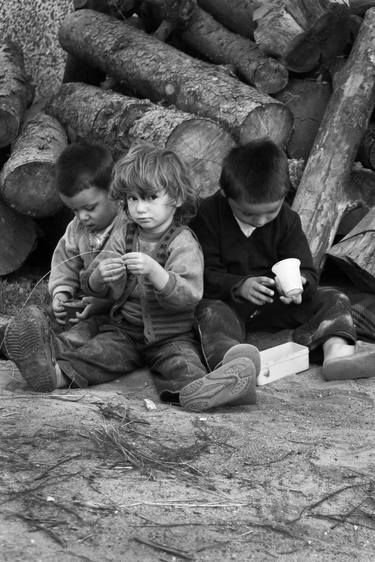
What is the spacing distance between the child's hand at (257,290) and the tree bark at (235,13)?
2.67 meters

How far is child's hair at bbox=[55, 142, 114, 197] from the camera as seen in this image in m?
4.48

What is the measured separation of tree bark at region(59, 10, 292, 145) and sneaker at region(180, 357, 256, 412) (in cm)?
213

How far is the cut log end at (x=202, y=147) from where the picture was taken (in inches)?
210

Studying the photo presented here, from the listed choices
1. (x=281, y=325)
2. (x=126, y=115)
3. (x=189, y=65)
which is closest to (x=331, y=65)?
(x=189, y=65)

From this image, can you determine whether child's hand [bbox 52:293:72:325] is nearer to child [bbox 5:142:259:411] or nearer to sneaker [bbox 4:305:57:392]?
child [bbox 5:142:259:411]

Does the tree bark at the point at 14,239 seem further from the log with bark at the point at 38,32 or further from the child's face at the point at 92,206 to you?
the child's face at the point at 92,206

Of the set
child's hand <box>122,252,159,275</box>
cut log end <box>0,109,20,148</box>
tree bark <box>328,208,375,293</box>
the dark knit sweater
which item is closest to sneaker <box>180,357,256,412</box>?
child's hand <box>122,252,159,275</box>

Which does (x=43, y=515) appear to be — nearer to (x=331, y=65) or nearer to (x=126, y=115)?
(x=126, y=115)

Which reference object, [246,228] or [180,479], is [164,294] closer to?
[246,228]

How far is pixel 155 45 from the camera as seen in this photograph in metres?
6.48

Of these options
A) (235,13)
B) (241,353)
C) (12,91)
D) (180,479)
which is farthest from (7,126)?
(180,479)

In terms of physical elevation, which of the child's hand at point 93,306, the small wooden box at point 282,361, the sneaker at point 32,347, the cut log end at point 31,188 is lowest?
the cut log end at point 31,188

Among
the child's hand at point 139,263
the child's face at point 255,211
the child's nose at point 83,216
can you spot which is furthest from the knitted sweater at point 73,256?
the child's hand at point 139,263

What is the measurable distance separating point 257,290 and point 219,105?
164cm
